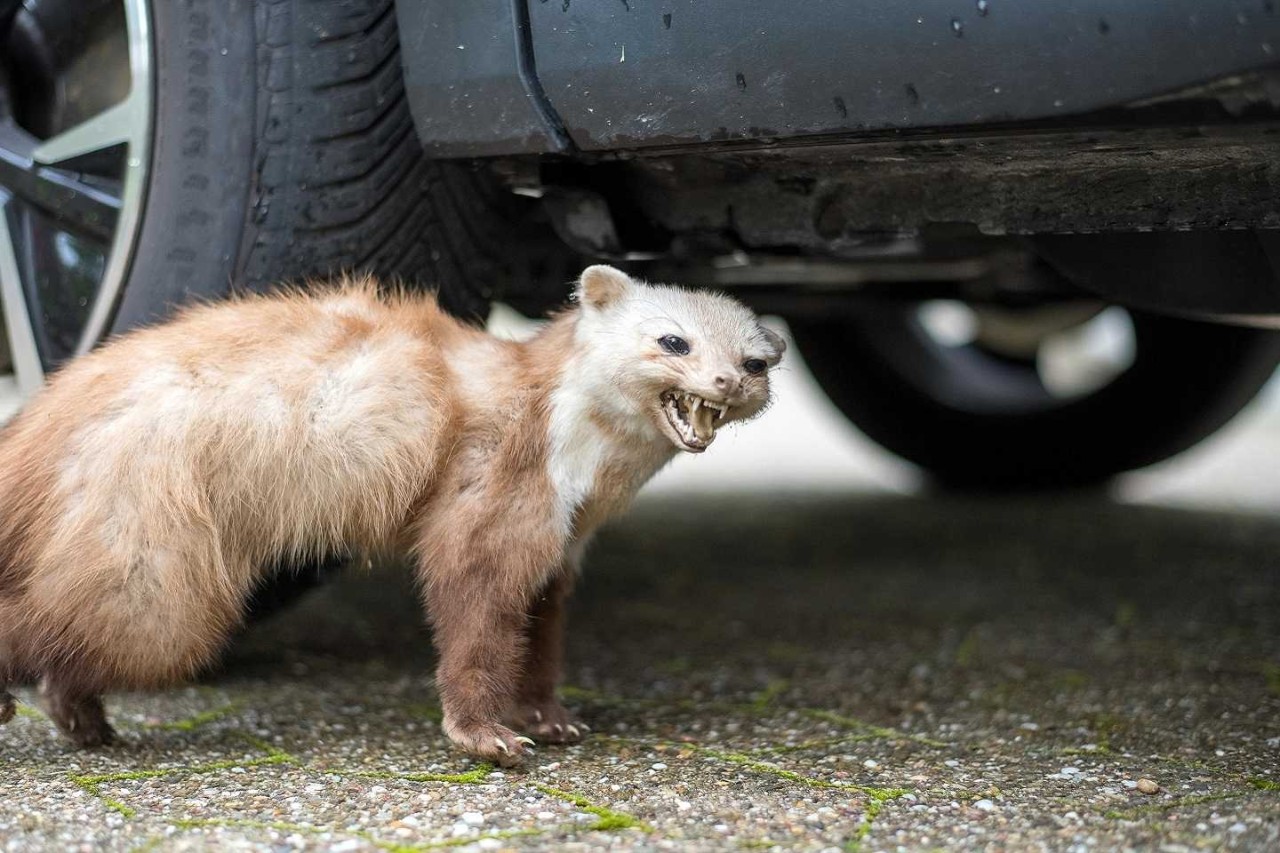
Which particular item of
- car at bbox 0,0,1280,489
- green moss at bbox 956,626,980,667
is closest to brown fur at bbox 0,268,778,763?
car at bbox 0,0,1280,489

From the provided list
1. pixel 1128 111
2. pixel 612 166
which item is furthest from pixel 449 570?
pixel 1128 111

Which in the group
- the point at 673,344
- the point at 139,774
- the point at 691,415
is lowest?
the point at 139,774

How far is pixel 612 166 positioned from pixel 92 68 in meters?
1.04

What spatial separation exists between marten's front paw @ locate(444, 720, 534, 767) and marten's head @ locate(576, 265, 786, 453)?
1.91 ft

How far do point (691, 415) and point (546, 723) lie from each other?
661 mm

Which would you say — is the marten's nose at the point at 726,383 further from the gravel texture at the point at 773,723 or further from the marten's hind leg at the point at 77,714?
the marten's hind leg at the point at 77,714

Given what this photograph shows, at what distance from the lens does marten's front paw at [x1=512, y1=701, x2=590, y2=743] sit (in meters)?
2.62

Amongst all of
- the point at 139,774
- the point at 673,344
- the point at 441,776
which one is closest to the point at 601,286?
the point at 673,344

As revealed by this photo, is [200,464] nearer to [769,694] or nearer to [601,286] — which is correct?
[601,286]

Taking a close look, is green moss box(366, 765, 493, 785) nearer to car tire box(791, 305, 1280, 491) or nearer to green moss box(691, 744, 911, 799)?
green moss box(691, 744, 911, 799)

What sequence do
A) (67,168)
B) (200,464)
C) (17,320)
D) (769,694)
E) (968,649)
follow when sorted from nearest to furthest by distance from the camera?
(200,464) < (67,168) < (17,320) < (769,694) < (968,649)

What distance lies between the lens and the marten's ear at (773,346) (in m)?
2.55

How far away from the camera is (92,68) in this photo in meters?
2.76

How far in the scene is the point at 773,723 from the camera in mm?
2781
